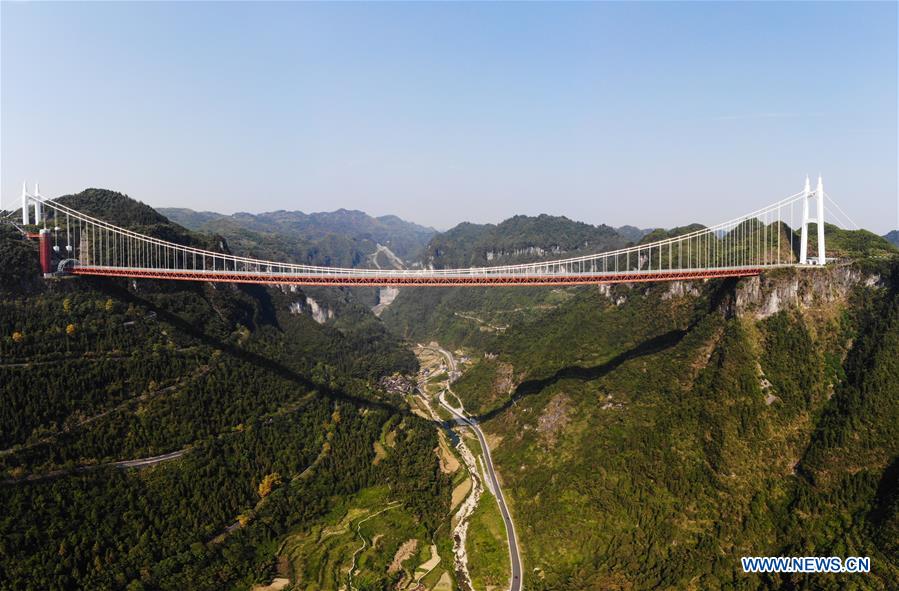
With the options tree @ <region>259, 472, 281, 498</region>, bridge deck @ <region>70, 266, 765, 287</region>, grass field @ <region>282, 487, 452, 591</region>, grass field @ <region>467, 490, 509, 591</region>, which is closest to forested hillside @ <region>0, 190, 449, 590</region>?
tree @ <region>259, 472, 281, 498</region>

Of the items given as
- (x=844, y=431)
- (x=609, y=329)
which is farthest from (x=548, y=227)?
(x=844, y=431)

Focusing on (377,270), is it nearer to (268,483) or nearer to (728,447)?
(268,483)

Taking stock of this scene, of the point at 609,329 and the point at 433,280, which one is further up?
the point at 433,280

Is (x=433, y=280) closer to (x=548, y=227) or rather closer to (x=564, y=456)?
(x=564, y=456)

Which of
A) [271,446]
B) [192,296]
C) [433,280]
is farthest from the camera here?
[192,296]

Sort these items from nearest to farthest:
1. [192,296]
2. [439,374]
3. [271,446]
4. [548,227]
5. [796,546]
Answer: [796,546]
[271,446]
[192,296]
[439,374]
[548,227]

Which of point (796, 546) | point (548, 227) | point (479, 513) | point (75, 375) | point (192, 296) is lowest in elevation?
point (479, 513)

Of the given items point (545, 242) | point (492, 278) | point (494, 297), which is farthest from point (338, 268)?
point (545, 242)
